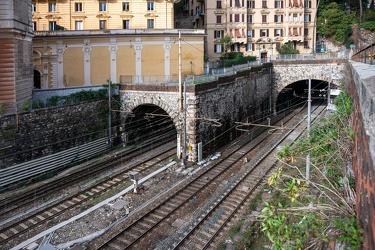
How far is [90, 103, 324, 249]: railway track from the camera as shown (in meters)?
14.0

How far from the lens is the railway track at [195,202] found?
13953 millimetres

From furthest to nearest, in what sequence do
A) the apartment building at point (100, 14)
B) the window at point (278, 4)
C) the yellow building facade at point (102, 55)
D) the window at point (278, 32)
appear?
the window at point (278, 32) < the window at point (278, 4) < the apartment building at point (100, 14) < the yellow building facade at point (102, 55)

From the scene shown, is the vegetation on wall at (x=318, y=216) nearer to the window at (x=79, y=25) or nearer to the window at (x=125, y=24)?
the window at (x=125, y=24)

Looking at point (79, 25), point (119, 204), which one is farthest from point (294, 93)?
point (119, 204)

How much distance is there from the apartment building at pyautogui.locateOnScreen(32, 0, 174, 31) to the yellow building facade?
12.7 ft

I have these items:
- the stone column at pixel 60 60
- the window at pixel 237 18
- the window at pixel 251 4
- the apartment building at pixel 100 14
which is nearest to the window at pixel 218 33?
the window at pixel 237 18

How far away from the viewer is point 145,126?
96.2ft

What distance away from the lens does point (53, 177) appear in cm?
2116

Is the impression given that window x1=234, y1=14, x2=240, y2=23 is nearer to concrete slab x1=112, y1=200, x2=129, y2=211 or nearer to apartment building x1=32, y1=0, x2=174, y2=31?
apartment building x1=32, y1=0, x2=174, y2=31

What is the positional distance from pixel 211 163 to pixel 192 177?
2893 millimetres

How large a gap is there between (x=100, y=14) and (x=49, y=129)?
19836 mm

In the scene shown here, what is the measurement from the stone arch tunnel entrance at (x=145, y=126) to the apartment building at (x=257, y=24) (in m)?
23.6

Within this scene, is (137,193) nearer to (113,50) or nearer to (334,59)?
(113,50)

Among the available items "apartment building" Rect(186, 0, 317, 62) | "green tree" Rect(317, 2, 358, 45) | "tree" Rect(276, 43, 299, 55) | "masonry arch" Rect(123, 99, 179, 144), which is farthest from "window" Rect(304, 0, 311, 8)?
"masonry arch" Rect(123, 99, 179, 144)
